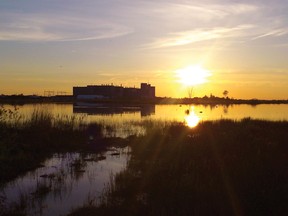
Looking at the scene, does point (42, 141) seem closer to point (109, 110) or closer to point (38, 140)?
point (38, 140)

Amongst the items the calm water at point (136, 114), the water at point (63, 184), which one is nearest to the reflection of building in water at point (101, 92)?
the calm water at point (136, 114)

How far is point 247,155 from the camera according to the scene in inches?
681

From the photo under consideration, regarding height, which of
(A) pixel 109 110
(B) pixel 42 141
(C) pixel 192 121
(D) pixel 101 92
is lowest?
(B) pixel 42 141

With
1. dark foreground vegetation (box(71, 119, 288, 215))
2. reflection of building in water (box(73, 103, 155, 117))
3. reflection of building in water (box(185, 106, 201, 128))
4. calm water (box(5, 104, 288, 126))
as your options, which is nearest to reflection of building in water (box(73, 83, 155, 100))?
reflection of building in water (box(73, 103, 155, 117))

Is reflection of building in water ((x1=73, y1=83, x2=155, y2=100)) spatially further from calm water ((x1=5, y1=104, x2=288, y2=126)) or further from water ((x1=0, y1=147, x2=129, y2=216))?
water ((x1=0, y1=147, x2=129, y2=216))

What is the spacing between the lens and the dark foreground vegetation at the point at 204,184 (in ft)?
33.3

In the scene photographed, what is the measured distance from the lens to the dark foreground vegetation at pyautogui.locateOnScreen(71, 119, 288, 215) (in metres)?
10.1

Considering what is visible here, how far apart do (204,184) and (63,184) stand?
5586 mm

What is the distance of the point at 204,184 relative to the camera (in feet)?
40.3

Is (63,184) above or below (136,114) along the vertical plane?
below

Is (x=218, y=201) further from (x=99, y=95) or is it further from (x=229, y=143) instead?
(x=99, y=95)

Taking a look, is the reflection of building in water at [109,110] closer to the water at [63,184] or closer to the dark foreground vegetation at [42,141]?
the dark foreground vegetation at [42,141]

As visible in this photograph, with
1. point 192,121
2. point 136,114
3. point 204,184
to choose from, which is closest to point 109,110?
point 136,114

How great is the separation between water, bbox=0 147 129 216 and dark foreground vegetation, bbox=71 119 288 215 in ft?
2.57
